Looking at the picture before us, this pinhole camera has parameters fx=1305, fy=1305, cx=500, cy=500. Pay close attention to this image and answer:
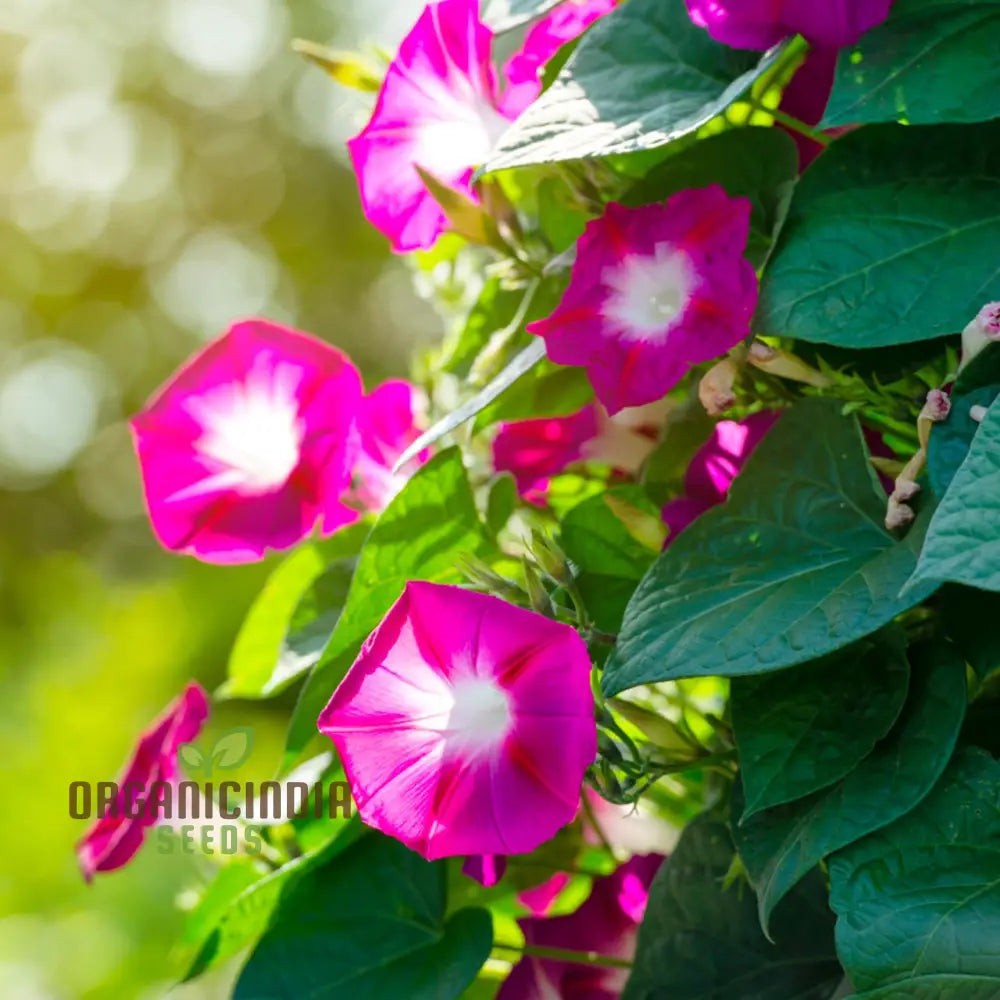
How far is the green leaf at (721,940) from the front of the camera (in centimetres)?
44

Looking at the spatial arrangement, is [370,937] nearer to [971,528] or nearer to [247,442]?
[247,442]

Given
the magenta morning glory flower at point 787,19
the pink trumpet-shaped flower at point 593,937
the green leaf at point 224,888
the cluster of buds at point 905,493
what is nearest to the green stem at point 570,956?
the pink trumpet-shaped flower at point 593,937

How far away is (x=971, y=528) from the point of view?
0.95 feet

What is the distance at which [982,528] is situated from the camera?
11.3 inches

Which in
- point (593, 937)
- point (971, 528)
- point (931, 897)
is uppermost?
point (971, 528)

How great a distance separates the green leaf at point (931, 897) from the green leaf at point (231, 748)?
0.29 meters

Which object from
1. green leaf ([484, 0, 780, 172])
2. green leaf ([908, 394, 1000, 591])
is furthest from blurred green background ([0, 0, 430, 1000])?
green leaf ([908, 394, 1000, 591])

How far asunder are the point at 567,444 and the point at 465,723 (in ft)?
0.52

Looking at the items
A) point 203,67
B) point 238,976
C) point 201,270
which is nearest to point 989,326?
point 238,976

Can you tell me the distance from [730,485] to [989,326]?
0.10 metres

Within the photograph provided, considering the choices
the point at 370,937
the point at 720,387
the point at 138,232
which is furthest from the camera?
the point at 138,232

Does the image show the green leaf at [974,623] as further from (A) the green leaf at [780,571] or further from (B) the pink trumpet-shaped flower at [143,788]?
(B) the pink trumpet-shaped flower at [143,788]

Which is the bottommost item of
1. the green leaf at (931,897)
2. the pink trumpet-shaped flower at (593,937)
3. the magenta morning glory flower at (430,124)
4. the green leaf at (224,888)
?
the pink trumpet-shaped flower at (593,937)

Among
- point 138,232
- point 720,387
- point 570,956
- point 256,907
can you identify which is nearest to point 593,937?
point 570,956
